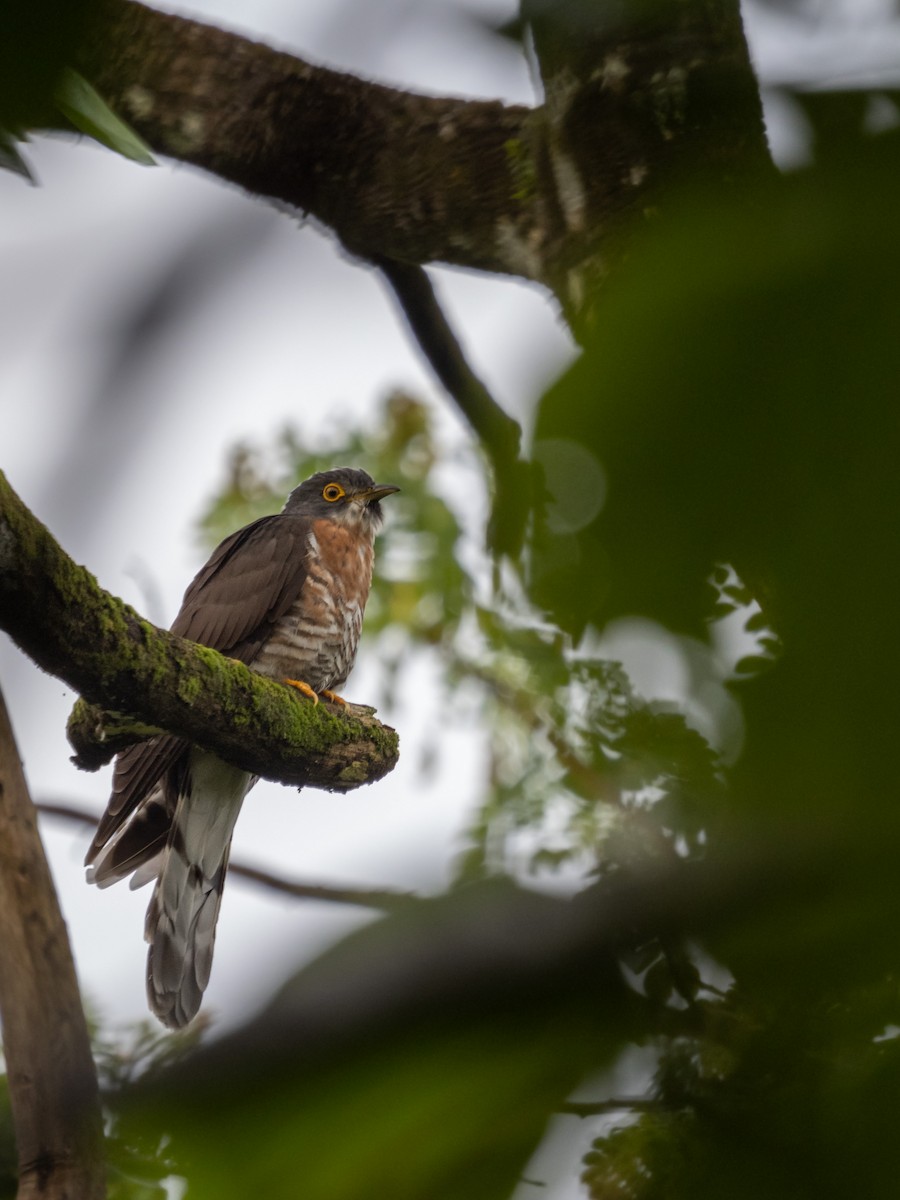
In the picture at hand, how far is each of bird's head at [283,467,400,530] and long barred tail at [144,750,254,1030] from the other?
154 centimetres

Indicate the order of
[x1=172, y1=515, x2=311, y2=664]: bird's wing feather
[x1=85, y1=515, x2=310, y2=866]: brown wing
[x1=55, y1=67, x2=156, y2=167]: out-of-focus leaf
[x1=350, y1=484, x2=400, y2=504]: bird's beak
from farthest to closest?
1. [x1=350, y1=484, x2=400, y2=504]: bird's beak
2. [x1=172, y1=515, x2=311, y2=664]: bird's wing feather
3. [x1=85, y1=515, x2=310, y2=866]: brown wing
4. [x1=55, y1=67, x2=156, y2=167]: out-of-focus leaf

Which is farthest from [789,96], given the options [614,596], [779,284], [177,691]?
[177,691]

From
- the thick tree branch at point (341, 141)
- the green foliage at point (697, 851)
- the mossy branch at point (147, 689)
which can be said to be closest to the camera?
the green foliage at point (697, 851)

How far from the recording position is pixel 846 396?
37cm

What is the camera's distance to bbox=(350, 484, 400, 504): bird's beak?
6.50 metres

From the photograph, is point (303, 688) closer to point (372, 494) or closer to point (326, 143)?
point (372, 494)

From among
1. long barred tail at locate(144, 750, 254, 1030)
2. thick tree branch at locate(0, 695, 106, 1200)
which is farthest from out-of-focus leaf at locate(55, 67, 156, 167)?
long barred tail at locate(144, 750, 254, 1030)

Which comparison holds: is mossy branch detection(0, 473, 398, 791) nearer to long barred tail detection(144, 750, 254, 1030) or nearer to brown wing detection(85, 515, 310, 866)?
brown wing detection(85, 515, 310, 866)

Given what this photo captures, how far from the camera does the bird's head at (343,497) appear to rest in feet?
21.0

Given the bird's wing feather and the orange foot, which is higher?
the bird's wing feather

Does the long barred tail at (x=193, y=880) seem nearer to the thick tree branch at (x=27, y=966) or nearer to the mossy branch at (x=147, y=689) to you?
the mossy branch at (x=147, y=689)

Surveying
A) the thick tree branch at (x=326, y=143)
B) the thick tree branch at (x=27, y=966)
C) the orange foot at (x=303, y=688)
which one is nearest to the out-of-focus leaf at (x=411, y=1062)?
the thick tree branch at (x=27, y=966)

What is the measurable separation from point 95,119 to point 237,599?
471cm

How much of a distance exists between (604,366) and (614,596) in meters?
0.08
